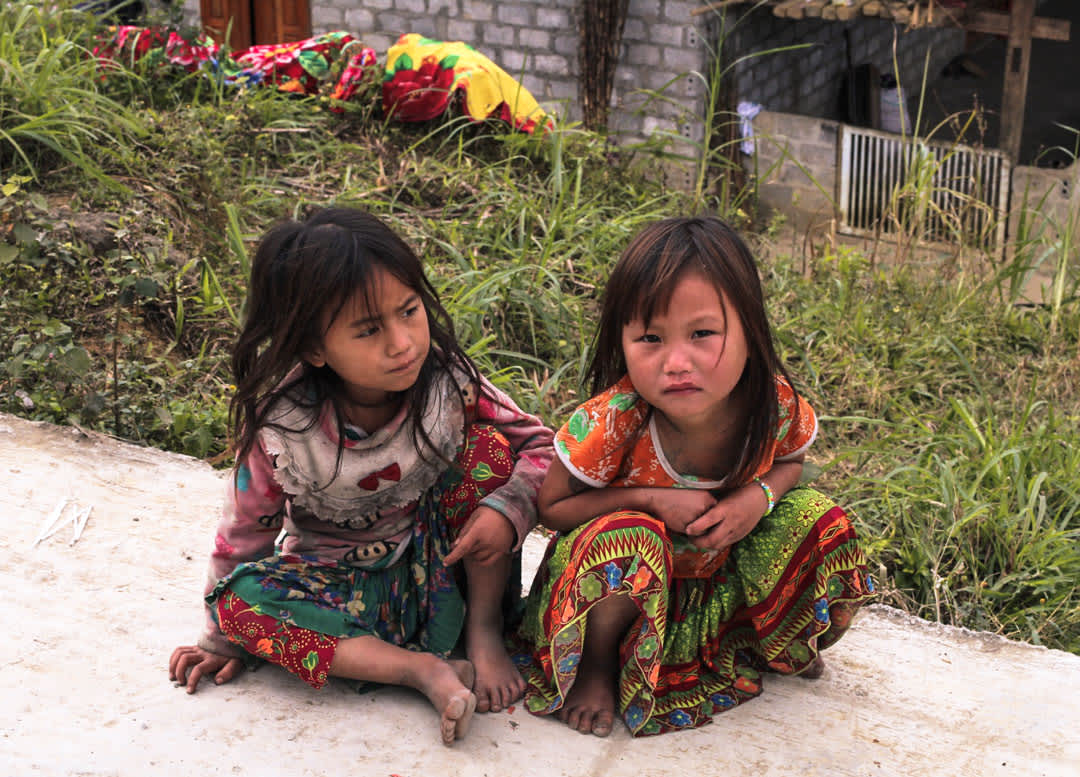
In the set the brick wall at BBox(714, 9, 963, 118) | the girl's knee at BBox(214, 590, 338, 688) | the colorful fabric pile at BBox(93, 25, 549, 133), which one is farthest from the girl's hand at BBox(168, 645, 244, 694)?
the brick wall at BBox(714, 9, 963, 118)

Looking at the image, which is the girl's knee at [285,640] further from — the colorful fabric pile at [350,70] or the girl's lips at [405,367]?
the colorful fabric pile at [350,70]

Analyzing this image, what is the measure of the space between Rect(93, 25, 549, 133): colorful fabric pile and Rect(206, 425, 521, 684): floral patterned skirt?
3125mm

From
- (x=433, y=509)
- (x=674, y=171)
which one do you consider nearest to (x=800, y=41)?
(x=674, y=171)

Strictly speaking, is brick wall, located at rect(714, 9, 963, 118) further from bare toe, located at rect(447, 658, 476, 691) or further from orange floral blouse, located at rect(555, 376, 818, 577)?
bare toe, located at rect(447, 658, 476, 691)

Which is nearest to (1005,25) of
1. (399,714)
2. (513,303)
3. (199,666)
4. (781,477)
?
(513,303)

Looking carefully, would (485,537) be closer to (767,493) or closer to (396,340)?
(396,340)

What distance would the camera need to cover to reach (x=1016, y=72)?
650 centimetres

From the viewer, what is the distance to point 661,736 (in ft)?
6.19

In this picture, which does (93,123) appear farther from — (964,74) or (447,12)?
(964,74)

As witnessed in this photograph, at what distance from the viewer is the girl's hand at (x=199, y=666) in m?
1.96

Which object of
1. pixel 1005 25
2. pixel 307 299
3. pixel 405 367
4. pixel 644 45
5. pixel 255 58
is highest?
pixel 1005 25

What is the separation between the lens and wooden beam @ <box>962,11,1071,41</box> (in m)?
6.45

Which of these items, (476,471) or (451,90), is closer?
(476,471)

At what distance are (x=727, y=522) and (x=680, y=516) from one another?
0.08 metres
